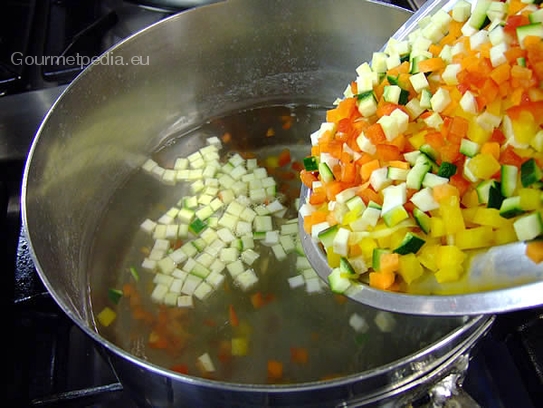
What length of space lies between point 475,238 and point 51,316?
0.97 meters

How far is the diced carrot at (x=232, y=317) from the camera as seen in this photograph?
1242 millimetres

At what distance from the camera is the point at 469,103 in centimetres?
88

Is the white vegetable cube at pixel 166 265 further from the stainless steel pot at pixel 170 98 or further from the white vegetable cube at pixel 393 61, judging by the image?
the white vegetable cube at pixel 393 61

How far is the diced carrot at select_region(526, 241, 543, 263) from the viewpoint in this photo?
746 mm

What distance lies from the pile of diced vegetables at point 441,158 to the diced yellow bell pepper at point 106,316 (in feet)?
1.84

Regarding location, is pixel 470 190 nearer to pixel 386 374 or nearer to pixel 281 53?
pixel 386 374

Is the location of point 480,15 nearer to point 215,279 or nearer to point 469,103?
point 469,103

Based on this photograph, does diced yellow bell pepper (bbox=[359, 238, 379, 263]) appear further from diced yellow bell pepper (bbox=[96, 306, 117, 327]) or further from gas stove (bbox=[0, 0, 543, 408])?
diced yellow bell pepper (bbox=[96, 306, 117, 327])

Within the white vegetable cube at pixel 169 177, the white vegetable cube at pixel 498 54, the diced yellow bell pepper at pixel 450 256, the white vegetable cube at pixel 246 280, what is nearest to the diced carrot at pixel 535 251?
the diced yellow bell pepper at pixel 450 256

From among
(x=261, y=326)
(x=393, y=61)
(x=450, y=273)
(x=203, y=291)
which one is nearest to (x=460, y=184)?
(x=450, y=273)

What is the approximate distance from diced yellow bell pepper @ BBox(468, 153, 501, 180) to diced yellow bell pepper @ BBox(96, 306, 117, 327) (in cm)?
90

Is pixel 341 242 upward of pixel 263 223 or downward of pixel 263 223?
downward

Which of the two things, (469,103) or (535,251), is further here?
(469,103)

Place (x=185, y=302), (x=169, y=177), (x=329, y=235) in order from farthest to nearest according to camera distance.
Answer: (x=169, y=177)
(x=185, y=302)
(x=329, y=235)
